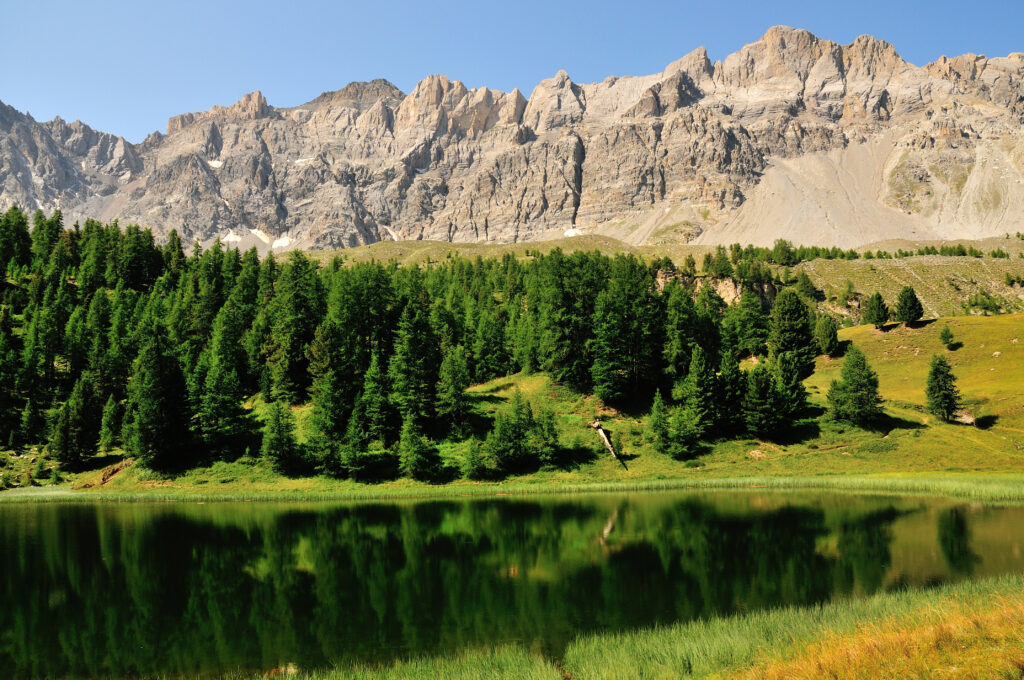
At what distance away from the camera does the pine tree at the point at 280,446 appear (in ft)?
226

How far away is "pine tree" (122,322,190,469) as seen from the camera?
71.6 m

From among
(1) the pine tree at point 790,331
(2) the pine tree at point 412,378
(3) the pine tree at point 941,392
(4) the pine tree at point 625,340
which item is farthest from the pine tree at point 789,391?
(2) the pine tree at point 412,378

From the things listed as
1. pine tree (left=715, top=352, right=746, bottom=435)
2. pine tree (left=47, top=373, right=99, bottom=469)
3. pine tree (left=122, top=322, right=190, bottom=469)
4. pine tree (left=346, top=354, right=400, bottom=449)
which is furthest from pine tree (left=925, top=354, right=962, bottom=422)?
pine tree (left=47, top=373, right=99, bottom=469)

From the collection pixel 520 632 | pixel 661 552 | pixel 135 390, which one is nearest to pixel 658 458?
pixel 661 552

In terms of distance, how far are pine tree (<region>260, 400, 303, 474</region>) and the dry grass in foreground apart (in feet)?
202

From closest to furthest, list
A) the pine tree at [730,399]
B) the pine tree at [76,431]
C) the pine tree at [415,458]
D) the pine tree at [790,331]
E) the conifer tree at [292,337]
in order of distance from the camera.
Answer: the pine tree at [415,458] < the pine tree at [76,431] < the pine tree at [730,399] < the conifer tree at [292,337] < the pine tree at [790,331]

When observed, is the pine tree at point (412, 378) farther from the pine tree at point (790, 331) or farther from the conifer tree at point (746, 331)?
the pine tree at point (790, 331)

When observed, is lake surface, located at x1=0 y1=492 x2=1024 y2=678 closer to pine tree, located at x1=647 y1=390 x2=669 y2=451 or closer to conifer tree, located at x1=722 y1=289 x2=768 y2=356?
pine tree, located at x1=647 y1=390 x2=669 y2=451

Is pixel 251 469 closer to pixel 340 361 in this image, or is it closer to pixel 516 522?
pixel 340 361

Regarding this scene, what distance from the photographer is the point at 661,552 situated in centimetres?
3288

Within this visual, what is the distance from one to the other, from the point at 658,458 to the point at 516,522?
32.2m

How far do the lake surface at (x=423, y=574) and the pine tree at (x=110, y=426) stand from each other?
1271 inches

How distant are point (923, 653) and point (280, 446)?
64466 mm

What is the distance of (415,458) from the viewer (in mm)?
66812
